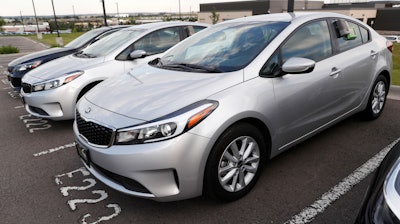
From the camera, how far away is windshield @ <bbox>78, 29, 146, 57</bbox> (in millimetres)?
5153

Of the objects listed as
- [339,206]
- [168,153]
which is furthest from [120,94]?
[339,206]

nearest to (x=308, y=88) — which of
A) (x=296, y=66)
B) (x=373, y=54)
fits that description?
(x=296, y=66)

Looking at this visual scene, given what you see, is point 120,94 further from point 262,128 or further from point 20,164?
point 20,164

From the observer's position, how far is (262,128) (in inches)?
105

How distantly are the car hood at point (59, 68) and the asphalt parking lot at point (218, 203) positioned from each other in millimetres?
1007

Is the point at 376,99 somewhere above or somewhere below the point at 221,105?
below

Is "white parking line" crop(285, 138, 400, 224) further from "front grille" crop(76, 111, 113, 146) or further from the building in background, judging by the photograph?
the building in background

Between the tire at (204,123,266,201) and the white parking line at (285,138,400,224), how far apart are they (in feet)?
1.56

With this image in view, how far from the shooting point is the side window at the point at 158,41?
515cm

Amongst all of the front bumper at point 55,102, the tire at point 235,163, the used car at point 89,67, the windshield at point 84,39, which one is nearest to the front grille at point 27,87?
the used car at point 89,67

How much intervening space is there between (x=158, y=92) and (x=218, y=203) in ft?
3.46

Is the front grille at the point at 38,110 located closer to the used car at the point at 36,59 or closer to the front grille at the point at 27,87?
the front grille at the point at 27,87

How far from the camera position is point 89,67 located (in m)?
4.66

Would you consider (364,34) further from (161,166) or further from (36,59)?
(36,59)
